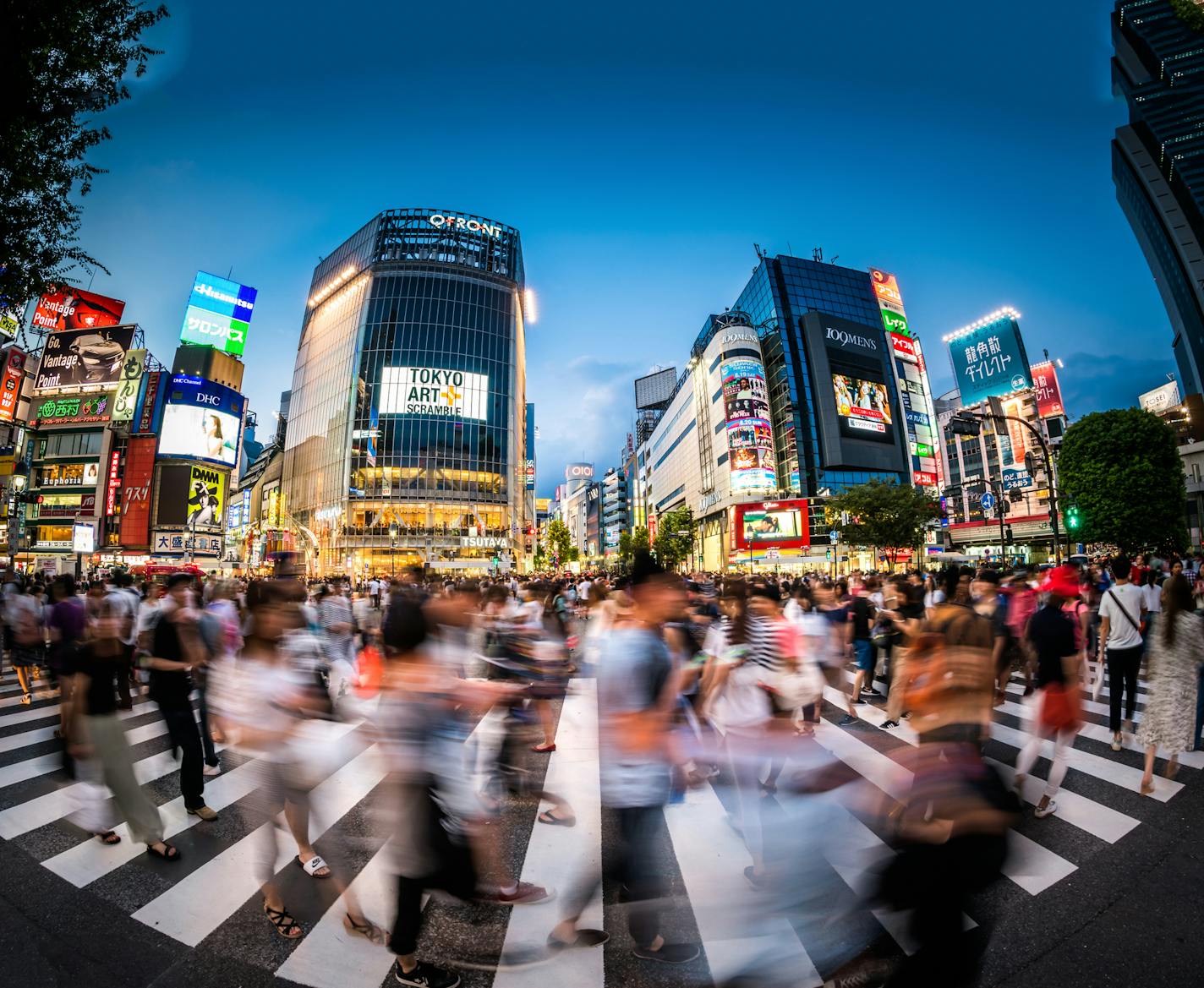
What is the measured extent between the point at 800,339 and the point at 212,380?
2788 inches

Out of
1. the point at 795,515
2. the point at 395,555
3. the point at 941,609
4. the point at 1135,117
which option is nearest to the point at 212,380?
the point at 395,555

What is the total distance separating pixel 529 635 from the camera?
262 inches

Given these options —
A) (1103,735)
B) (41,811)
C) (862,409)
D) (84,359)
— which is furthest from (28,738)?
(862,409)

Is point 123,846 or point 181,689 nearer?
point 123,846

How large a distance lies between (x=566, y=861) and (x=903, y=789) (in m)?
3.41

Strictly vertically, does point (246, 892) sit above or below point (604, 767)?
below

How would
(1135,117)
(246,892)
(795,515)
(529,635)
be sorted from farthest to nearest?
(1135,117)
(795,515)
(529,635)
(246,892)

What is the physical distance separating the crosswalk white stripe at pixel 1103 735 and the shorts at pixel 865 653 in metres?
Result: 1.84

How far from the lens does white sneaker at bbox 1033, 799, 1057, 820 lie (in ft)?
15.0

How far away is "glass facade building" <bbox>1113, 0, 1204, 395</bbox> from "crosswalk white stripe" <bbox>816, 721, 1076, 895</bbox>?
310ft

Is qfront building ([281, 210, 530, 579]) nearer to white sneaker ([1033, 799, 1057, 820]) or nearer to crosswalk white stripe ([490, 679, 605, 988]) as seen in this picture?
crosswalk white stripe ([490, 679, 605, 988])

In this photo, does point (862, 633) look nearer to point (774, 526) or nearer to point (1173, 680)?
point (1173, 680)

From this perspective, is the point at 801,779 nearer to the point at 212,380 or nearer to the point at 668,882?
the point at 668,882

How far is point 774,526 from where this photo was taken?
62.0 m
